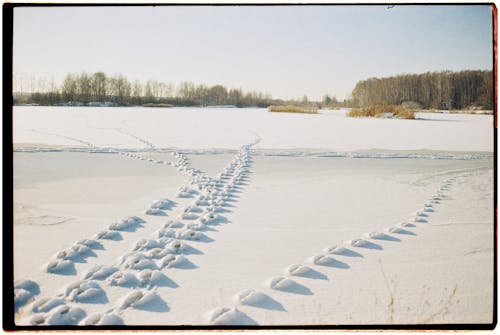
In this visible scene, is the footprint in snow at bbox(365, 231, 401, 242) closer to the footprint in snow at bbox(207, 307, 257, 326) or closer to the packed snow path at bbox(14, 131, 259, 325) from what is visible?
the packed snow path at bbox(14, 131, 259, 325)

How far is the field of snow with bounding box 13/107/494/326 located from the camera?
185 centimetres

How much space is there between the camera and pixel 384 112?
18.9 feet

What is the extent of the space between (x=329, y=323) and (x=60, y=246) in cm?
161

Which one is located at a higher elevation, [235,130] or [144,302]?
[235,130]

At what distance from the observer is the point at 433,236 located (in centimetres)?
256

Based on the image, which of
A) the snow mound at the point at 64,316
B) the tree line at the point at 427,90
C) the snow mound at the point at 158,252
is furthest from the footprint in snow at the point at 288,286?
the tree line at the point at 427,90

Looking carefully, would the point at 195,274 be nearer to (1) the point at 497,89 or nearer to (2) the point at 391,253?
(2) the point at 391,253

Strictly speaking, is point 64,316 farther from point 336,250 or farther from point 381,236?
point 381,236

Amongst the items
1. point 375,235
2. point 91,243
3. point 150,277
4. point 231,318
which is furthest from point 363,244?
point 91,243

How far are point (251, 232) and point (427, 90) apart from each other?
3111 mm

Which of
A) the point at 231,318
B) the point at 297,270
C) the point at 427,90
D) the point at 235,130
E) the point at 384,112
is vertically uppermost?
the point at 427,90

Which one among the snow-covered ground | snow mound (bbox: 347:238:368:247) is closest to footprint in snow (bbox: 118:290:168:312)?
snow mound (bbox: 347:238:368:247)

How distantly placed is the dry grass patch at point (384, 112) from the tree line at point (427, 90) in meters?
0.08

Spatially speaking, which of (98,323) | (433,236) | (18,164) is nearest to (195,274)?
(98,323)
